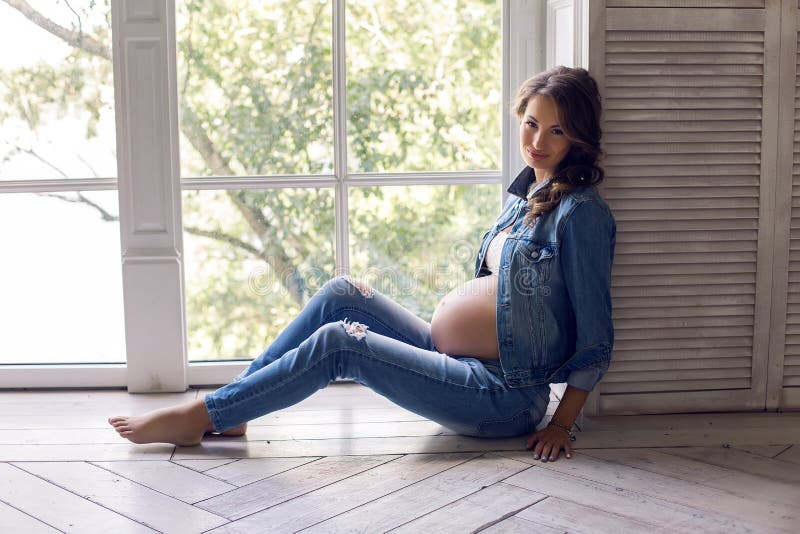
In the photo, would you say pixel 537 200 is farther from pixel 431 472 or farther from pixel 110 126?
pixel 110 126

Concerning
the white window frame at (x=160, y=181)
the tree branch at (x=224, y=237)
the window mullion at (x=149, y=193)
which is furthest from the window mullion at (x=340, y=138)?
the window mullion at (x=149, y=193)

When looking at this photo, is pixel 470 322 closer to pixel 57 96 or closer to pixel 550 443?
pixel 550 443

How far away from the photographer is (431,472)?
1.99 m

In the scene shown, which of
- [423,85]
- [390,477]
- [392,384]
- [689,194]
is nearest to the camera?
[390,477]

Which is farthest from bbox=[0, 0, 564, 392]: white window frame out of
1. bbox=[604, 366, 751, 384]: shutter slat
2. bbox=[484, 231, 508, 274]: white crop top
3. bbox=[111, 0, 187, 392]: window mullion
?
bbox=[604, 366, 751, 384]: shutter slat

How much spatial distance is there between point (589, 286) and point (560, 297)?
0.09 m

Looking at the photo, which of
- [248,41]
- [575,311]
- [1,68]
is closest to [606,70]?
[575,311]

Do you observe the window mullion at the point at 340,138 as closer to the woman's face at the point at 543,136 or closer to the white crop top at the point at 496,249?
the white crop top at the point at 496,249

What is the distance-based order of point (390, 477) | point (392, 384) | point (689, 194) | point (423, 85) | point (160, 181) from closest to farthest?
point (390, 477) < point (392, 384) < point (689, 194) < point (160, 181) < point (423, 85)

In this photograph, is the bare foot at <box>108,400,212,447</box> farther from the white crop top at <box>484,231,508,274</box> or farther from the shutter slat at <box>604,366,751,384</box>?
the shutter slat at <box>604,366,751,384</box>

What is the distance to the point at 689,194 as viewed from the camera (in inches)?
90.8

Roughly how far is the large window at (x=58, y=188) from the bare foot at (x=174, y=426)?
23.6 inches

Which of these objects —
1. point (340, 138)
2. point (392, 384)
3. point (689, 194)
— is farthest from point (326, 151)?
point (689, 194)

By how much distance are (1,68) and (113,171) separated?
0.43 meters
